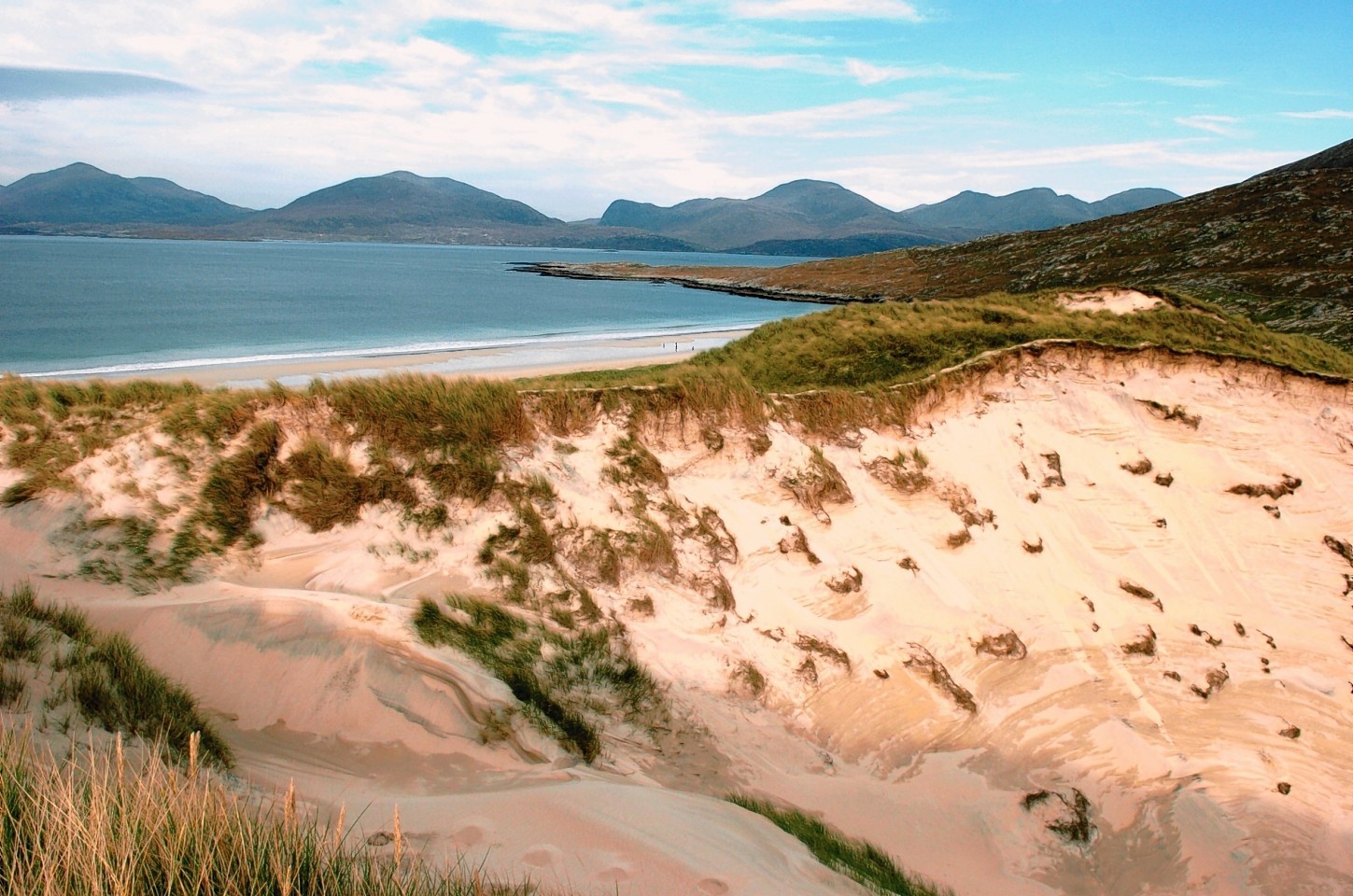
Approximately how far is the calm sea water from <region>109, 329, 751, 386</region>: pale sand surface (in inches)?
76.8

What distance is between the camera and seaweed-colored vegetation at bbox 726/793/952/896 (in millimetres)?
5539

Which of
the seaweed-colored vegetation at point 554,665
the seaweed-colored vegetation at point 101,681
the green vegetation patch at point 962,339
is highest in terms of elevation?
the green vegetation patch at point 962,339

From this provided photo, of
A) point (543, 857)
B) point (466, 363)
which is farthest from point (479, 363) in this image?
point (543, 857)

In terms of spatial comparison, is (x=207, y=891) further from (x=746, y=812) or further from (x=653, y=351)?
(x=653, y=351)

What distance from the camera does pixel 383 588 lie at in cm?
741

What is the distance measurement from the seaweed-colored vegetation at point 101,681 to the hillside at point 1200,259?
41.4 metres

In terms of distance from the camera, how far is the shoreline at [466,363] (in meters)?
30.3

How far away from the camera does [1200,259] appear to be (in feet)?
194

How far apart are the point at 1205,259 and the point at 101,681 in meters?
72.6

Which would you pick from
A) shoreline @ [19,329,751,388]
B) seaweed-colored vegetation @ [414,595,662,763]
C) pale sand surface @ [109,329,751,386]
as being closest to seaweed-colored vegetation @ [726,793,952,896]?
seaweed-colored vegetation @ [414,595,662,763]

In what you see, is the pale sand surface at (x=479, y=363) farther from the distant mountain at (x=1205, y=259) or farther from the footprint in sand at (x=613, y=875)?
the distant mountain at (x=1205, y=259)

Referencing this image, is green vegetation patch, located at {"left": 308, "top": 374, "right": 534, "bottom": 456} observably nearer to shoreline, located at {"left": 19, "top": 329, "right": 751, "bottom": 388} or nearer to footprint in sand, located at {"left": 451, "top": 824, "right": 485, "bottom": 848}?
footprint in sand, located at {"left": 451, "top": 824, "right": 485, "bottom": 848}

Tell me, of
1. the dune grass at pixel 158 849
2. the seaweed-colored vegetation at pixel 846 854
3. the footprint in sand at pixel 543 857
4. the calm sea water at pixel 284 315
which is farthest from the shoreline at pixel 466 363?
the dune grass at pixel 158 849

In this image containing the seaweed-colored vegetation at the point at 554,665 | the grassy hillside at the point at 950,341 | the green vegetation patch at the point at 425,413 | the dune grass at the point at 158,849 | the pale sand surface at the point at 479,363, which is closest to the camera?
the dune grass at the point at 158,849
